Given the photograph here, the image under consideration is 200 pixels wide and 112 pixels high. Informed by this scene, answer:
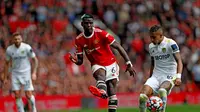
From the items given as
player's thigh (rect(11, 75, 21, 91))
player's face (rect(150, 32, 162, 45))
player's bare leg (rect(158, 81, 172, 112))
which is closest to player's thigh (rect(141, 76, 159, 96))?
player's bare leg (rect(158, 81, 172, 112))

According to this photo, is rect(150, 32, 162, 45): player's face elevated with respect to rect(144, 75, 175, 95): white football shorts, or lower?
elevated

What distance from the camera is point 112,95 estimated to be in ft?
54.2

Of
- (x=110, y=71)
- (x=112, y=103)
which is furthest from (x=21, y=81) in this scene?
(x=112, y=103)

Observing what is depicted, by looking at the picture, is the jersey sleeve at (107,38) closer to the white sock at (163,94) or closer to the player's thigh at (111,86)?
the player's thigh at (111,86)

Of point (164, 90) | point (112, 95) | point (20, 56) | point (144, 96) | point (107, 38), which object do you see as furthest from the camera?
point (20, 56)

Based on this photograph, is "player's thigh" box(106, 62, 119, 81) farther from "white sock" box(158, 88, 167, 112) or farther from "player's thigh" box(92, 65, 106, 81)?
"white sock" box(158, 88, 167, 112)

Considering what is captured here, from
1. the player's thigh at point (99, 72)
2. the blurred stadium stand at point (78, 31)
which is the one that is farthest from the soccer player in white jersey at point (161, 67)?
the blurred stadium stand at point (78, 31)

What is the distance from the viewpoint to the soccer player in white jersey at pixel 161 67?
1634 cm

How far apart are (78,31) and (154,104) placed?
14.4 meters

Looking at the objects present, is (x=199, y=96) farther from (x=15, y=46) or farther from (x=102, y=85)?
(x=102, y=85)

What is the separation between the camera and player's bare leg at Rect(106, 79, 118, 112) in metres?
16.4

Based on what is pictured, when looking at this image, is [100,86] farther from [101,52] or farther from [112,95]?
[101,52]

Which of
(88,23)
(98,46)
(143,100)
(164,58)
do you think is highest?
(88,23)

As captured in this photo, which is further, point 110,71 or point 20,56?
point 20,56
